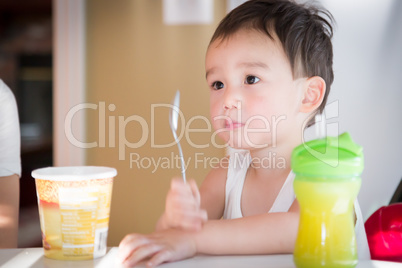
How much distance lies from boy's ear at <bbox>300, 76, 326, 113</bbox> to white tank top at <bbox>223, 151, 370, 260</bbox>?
184 mm

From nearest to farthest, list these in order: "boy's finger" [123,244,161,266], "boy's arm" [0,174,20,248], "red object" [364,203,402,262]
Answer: "boy's finger" [123,244,161,266] → "red object" [364,203,402,262] → "boy's arm" [0,174,20,248]

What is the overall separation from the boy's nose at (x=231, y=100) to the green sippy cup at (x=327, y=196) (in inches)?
17.0

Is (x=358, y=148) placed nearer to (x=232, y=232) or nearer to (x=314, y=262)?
(x=314, y=262)

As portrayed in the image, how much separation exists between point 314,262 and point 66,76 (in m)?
2.37

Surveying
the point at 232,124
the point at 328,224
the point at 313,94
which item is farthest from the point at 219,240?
the point at 313,94

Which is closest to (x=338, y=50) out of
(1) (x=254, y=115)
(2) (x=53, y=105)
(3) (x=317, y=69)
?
(3) (x=317, y=69)

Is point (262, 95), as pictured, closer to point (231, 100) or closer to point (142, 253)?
point (231, 100)

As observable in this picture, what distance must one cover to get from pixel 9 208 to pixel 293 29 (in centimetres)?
86

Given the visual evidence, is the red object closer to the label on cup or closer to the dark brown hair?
the dark brown hair

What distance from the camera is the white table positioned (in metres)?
0.71

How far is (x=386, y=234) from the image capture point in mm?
1027

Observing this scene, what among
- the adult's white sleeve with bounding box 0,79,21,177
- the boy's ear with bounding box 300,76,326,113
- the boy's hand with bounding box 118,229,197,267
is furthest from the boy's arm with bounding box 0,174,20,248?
the boy's ear with bounding box 300,76,326,113

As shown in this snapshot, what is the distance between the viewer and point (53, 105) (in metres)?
2.86

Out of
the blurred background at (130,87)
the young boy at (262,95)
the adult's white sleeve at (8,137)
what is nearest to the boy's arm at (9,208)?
the adult's white sleeve at (8,137)
